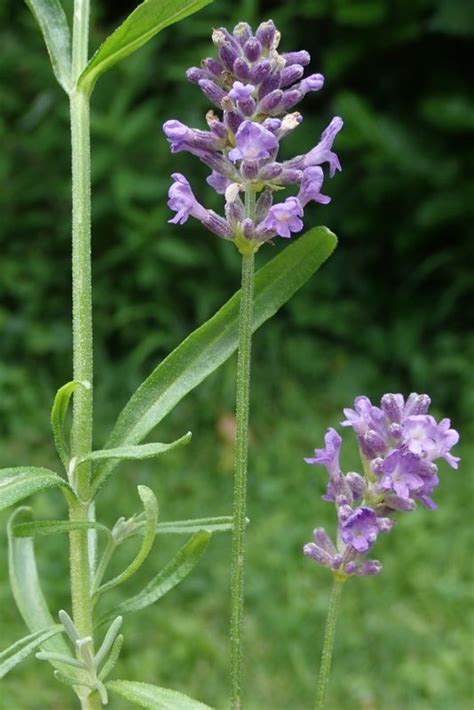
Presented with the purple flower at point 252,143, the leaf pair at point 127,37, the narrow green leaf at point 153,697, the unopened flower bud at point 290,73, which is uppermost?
the leaf pair at point 127,37

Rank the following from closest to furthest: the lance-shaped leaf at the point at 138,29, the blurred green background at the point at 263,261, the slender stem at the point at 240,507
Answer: the slender stem at the point at 240,507 < the lance-shaped leaf at the point at 138,29 < the blurred green background at the point at 263,261

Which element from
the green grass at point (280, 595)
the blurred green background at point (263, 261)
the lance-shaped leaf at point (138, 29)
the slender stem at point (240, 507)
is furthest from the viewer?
the blurred green background at point (263, 261)

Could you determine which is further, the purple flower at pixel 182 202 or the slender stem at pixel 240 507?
the purple flower at pixel 182 202

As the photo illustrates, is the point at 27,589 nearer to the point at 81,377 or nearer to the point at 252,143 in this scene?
the point at 81,377

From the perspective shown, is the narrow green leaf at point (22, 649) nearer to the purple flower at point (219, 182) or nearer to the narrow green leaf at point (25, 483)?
the narrow green leaf at point (25, 483)

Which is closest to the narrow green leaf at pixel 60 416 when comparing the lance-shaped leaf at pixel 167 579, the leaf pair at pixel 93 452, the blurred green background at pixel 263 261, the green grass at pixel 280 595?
the leaf pair at pixel 93 452

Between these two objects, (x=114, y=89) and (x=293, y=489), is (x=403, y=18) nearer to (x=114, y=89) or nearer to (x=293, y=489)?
(x=114, y=89)

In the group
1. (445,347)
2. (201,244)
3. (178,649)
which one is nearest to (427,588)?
(178,649)
